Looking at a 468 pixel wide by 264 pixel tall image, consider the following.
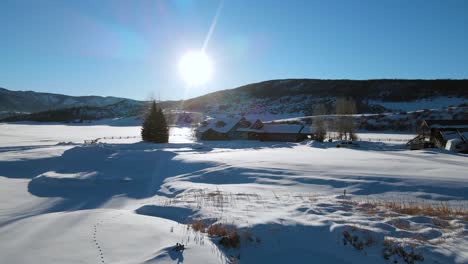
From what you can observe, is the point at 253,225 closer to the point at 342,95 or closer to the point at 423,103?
the point at 423,103

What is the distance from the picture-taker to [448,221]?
6.79 meters

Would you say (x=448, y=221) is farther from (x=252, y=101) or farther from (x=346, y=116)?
(x=252, y=101)

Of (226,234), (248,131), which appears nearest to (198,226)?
(226,234)

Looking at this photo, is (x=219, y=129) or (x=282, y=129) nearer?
(x=219, y=129)

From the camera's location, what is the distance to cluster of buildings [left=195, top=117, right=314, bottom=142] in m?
59.2

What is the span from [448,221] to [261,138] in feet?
177

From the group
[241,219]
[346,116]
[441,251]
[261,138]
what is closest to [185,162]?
[241,219]

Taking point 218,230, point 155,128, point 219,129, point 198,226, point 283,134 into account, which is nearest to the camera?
point 218,230

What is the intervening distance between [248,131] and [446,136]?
33.4 m

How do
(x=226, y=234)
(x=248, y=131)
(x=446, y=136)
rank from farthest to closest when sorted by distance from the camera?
1. (x=248, y=131)
2. (x=446, y=136)
3. (x=226, y=234)

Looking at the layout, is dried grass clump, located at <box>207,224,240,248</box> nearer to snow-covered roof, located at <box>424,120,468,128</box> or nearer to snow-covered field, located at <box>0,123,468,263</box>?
snow-covered field, located at <box>0,123,468,263</box>

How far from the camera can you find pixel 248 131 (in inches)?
2406

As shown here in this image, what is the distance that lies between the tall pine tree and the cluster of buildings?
16.0 metres

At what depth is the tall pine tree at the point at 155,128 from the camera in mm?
43719
